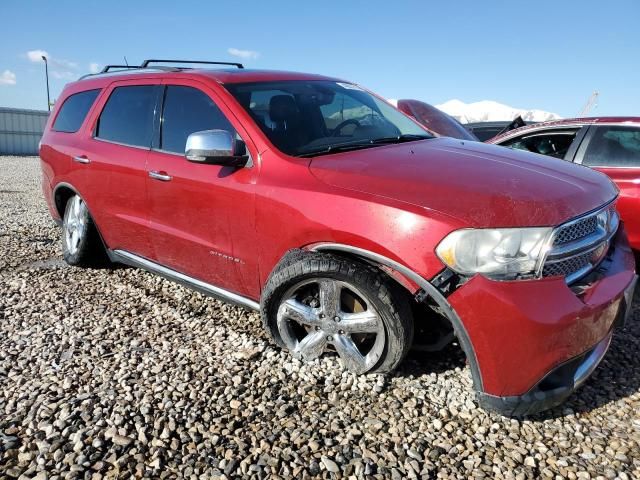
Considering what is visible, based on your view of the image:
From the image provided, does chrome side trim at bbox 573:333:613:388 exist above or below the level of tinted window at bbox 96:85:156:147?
below

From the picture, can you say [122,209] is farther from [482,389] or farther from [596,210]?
[596,210]

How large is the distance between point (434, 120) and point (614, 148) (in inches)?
66.0

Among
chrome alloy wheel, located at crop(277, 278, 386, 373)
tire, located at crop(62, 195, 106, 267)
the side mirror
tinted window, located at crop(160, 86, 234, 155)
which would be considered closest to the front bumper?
chrome alloy wheel, located at crop(277, 278, 386, 373)

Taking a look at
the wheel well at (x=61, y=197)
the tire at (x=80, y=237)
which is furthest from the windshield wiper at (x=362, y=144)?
the wheel well at (x=61, y=197)

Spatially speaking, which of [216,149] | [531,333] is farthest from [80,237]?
[531,333]

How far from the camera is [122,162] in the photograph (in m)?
3.87

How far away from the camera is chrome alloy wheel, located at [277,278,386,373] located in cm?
269

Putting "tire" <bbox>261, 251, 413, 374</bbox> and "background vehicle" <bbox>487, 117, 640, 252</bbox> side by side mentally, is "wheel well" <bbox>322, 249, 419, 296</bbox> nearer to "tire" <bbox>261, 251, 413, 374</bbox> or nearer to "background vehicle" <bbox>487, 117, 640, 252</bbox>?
"tire" <bbox>261, 251, 413, 374</bbox>

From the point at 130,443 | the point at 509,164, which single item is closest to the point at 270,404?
the point at 130,443

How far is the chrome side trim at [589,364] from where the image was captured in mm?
2371

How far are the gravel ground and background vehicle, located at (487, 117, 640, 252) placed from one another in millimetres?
997

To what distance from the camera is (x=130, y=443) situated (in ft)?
7.60

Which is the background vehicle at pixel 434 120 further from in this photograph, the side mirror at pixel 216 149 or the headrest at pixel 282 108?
the side mirror at pixel 216 149

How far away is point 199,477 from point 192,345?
4.07 feet
